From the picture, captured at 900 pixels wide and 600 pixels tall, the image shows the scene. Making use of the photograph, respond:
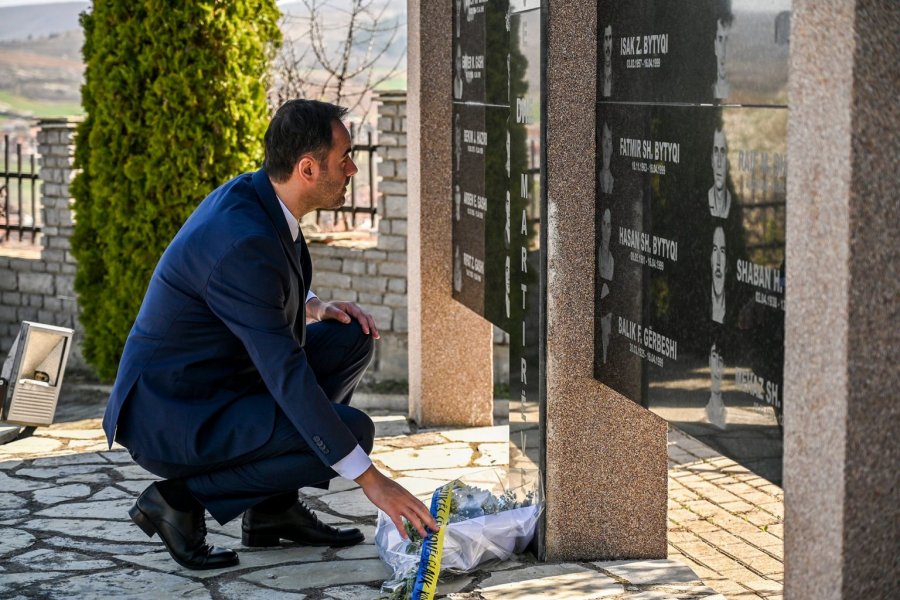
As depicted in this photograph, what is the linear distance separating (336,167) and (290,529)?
1444 mm

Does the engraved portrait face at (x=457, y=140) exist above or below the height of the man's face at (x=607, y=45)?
below

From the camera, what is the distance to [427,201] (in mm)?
7207

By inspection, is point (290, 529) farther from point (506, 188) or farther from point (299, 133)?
point (506, 188)

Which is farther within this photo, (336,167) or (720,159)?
(336,167)

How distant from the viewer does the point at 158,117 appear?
8.52 m

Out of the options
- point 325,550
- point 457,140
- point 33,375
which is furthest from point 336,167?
point 33,375

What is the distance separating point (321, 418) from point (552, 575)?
114 cm

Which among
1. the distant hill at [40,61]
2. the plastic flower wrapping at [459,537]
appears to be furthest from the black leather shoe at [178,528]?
the distant hill at [40,61]

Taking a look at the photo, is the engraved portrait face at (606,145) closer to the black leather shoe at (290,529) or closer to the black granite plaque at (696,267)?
the black granite plaque at (696,267)

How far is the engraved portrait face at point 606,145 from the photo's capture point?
4602 millimetres

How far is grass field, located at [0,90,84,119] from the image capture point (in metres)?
53.3

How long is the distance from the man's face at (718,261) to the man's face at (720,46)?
446 mm

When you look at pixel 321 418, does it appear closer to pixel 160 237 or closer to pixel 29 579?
pixel 29 579

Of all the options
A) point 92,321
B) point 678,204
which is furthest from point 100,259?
point 678,204
